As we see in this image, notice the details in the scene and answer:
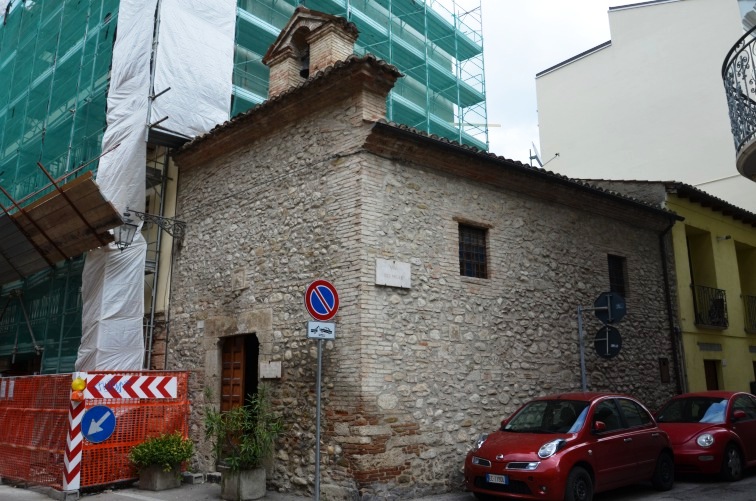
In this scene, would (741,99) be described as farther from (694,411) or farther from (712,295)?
(712,295)

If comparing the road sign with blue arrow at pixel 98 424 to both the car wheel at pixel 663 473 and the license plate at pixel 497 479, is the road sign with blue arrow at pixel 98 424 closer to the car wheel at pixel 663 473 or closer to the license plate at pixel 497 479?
the license plate at pixel 497 479

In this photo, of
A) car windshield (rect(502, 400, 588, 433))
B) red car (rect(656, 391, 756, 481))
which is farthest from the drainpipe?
car windshield (rect(502, 400, 588, 433))

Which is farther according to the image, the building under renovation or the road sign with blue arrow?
the building under renovation

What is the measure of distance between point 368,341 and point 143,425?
4.02 metres

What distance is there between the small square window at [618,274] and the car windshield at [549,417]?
5130 mm

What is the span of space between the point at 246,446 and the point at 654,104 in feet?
58.5

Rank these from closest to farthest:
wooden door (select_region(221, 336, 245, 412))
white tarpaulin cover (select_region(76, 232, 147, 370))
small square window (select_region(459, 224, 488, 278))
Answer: small square window (select_region(459, 224, 488, 278)), wooden door (select_region(221, 336, 245, 412)), white tarpaulin cover (select_region(76, 232, 147, 370))

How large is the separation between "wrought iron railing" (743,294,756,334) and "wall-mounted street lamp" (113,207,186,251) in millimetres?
14324

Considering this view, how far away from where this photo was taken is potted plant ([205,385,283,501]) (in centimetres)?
811

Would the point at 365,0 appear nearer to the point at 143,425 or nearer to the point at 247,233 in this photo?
the point at 247,233

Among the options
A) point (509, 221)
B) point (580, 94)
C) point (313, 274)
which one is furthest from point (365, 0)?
point (313, 274)

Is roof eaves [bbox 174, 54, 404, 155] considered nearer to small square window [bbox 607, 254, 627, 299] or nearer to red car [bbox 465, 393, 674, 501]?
red car [bbox 465, 393, 674, 501]

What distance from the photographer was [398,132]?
8.71 meters

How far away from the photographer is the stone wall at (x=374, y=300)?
26.7ft
